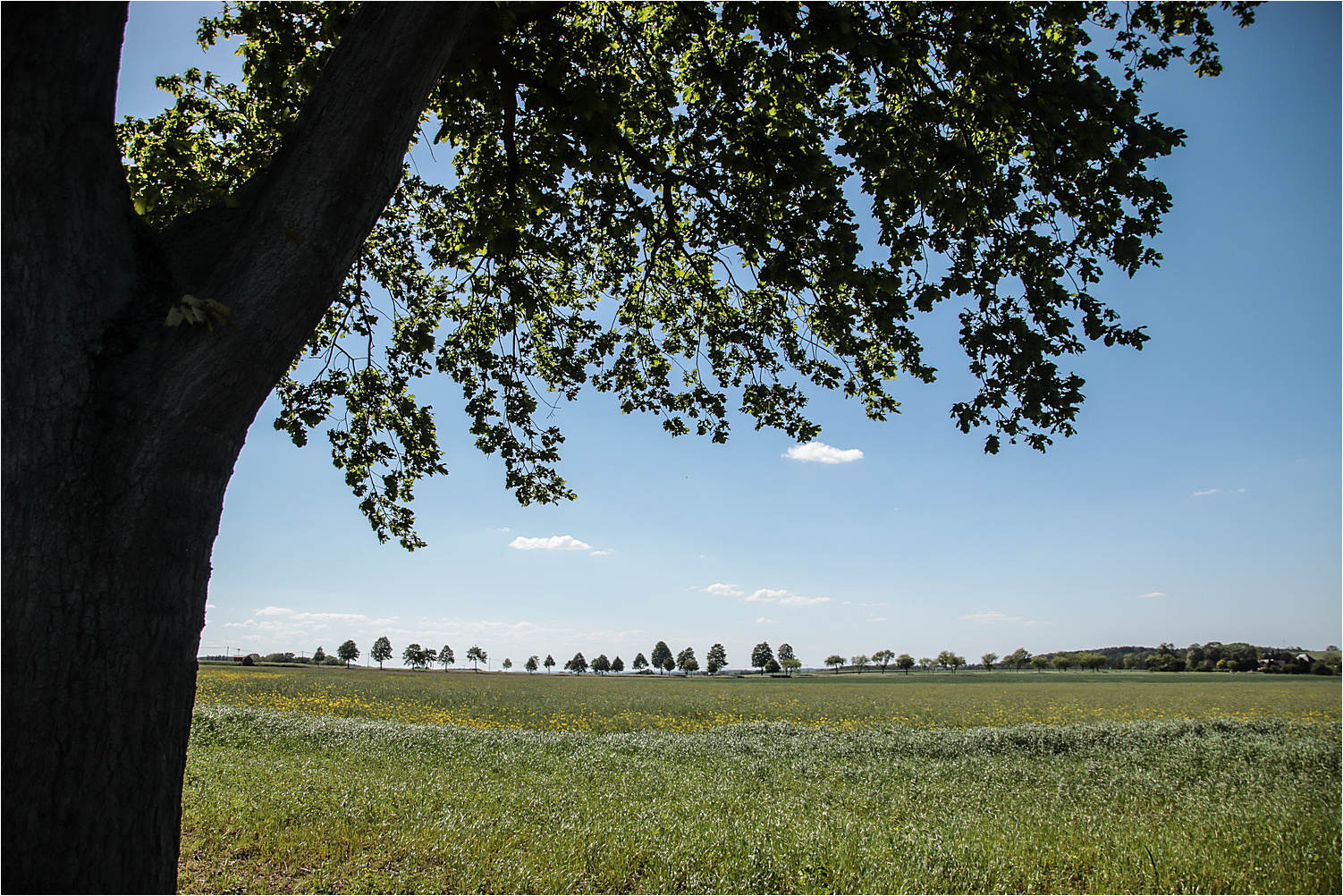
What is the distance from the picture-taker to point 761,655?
142375 mm

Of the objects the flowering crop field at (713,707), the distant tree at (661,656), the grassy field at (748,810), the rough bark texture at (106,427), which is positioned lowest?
the distant tree at (661,656)

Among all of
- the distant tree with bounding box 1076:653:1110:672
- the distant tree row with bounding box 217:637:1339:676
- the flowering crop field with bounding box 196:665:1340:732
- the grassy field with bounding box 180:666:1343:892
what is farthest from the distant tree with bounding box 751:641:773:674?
the grassy field with bounding box 180:666:1343:892

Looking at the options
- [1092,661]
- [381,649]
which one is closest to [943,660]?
[1092,661]

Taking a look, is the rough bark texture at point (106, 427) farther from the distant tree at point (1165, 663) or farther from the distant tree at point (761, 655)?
the distant tree at point (761, 655)

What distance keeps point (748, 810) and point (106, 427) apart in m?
7.51

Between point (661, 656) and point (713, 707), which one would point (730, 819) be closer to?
point (713, 707)

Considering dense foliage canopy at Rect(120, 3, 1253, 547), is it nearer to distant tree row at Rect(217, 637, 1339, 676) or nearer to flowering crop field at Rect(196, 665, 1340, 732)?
flowering crop field at Rect(196, 665, 1340, 732)

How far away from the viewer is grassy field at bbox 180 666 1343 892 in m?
5.62

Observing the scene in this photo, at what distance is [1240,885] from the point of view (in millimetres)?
5969

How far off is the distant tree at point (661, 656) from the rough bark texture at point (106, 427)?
151 metres

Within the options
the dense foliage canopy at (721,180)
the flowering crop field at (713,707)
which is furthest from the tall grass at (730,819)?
the flowering crop field at (713,707)

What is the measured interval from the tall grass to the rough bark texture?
364 centimetres

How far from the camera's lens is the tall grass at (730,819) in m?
5.57

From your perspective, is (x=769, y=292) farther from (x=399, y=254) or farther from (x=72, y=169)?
(x=72, y=169)
